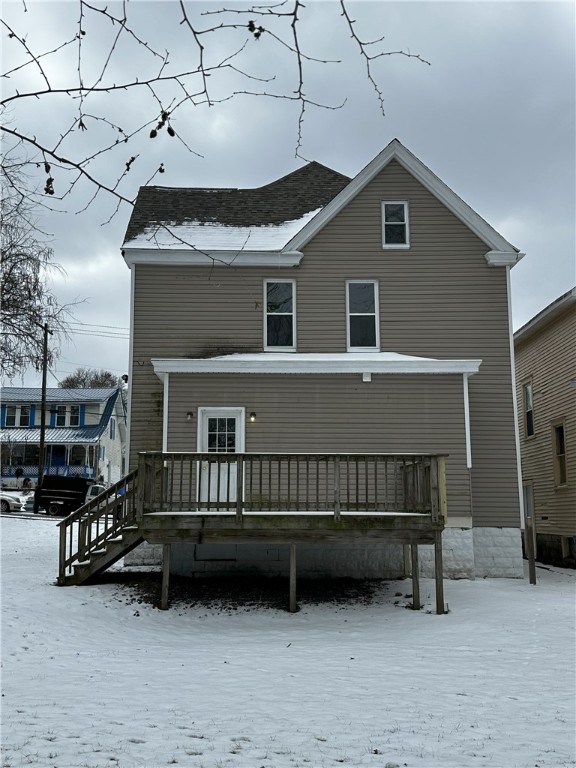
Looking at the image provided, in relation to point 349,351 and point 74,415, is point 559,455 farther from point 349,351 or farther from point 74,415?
point 74,415

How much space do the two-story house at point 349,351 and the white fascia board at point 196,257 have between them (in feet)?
0.11

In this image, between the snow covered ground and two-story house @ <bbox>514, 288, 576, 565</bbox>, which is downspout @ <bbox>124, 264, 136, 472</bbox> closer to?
the snow covered ground

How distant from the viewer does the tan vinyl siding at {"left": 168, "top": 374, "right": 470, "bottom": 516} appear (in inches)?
650

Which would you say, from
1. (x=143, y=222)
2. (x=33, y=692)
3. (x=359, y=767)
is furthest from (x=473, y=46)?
(x=143, y=222)

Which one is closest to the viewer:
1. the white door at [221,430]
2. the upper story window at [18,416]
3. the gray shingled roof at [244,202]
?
the white door at [221,430]

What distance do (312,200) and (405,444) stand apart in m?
7.86

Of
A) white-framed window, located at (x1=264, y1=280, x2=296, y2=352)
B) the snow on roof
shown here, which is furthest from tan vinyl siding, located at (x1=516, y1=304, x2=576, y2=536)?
the snow on roof

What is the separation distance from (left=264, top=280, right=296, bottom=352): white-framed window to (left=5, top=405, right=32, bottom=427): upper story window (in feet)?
126

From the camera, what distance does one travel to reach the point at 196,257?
17922 millimetres

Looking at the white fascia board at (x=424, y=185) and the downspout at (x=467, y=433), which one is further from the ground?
the white fascia board at (x=424, y=185)

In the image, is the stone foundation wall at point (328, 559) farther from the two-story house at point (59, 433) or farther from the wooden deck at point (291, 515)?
the two-story house at point (59, 433)

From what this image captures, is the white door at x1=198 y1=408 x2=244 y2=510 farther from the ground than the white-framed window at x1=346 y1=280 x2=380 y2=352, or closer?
closer

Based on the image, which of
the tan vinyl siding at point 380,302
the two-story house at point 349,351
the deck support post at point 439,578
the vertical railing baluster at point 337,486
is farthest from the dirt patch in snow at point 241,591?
the tan vinyl siding at point 380,302

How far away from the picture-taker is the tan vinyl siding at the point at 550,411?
2083 centimetres
